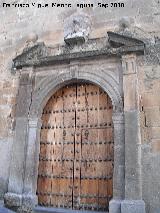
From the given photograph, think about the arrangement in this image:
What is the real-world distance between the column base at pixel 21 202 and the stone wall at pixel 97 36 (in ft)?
0.93

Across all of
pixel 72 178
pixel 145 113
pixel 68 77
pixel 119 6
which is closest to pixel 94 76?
pixel 68 77

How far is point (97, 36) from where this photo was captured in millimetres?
4449

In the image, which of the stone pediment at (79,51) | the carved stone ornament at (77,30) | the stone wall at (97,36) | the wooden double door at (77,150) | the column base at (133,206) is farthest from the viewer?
the carved stone ornament at (77,30)

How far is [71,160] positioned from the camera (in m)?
4.19

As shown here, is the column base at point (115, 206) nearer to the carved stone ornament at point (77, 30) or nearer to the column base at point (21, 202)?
the column base at point (21, 202)

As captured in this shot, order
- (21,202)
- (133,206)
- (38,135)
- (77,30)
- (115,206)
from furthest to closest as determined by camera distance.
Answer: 1. (77,30)
2. (38,135)
3. (21,202)
4. (115,206)
5. (133,206)

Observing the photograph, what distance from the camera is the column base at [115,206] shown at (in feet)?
11.6

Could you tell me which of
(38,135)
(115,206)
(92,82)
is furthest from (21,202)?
(92,82)

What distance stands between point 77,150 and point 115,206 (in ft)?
3.30

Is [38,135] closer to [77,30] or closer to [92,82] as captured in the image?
[92,82]

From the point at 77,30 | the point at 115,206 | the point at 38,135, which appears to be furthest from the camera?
the point at 77,30

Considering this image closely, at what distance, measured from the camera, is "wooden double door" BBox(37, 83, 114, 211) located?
3973 mm

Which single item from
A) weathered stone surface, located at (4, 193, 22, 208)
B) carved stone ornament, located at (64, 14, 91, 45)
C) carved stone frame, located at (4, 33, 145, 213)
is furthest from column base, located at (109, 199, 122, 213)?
carved stone ornament, located at (64, 14, 91, 45)

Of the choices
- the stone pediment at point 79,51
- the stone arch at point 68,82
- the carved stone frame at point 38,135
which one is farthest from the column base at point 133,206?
the stone pediment at point 79,51
